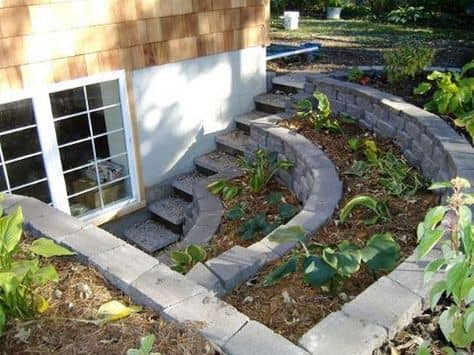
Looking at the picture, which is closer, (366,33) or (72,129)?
(72,129)

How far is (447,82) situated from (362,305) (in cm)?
245

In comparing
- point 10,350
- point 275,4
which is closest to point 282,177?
point 10,350

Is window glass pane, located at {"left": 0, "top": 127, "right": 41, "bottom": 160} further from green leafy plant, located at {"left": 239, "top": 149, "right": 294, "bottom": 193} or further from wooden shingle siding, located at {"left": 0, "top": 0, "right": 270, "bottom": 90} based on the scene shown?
green leafy plant, located at {"left": 239, "top": 149, "right": 294, "bottom": 193}

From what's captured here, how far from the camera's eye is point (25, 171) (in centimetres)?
384

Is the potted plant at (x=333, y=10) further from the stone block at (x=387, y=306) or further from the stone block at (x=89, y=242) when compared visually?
the stone block at (x=387, y=306)

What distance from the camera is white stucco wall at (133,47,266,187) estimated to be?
172 inches

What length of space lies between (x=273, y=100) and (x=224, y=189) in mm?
1503

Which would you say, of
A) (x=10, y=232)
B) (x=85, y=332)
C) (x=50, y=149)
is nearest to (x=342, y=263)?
(x=85, y=332)

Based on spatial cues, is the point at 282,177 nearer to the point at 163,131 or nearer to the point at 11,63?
the point at 163,131

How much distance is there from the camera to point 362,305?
70.9 inches

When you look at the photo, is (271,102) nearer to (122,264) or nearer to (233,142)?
(233,142)

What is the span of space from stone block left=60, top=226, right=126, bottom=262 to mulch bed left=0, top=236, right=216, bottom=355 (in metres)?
0.20

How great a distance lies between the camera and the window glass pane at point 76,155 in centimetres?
404

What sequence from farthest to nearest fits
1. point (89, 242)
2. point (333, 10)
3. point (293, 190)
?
point (333, 10) < point (293, 190) < point (89, 242)
